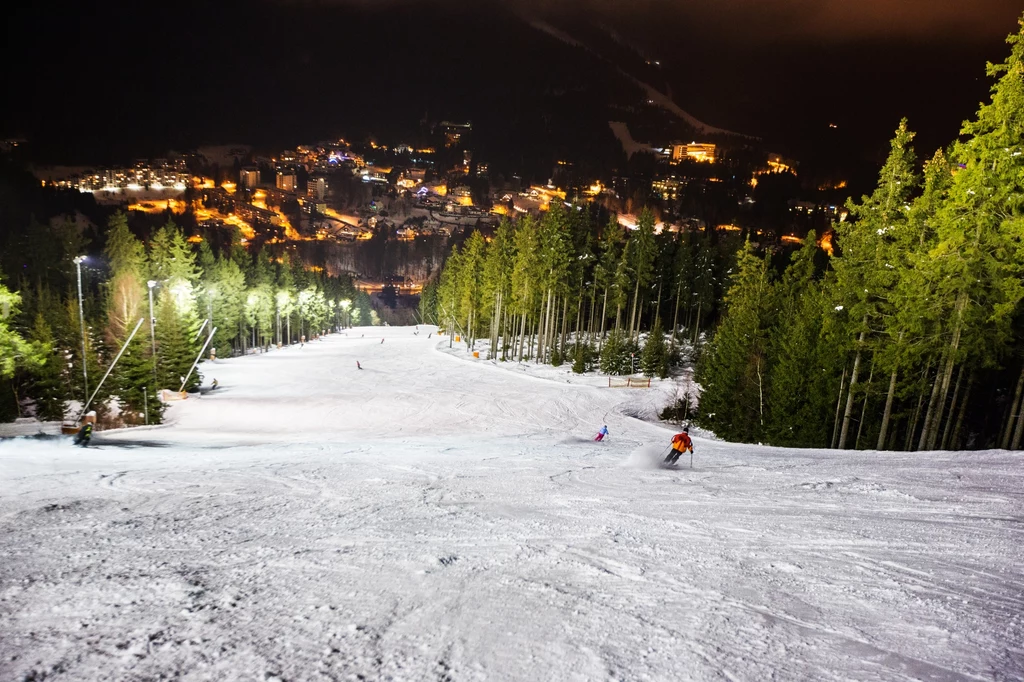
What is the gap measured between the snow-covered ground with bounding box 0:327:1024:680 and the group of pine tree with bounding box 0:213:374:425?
59.5 ft

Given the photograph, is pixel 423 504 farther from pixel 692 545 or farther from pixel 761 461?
pixel 761 461

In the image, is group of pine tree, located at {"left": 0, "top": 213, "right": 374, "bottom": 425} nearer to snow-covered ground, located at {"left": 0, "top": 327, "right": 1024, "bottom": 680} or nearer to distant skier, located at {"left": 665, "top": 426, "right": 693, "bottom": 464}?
snow-covered ground, located at {"left": 0, "top": 327, "right": 1024, "bottom": 680}

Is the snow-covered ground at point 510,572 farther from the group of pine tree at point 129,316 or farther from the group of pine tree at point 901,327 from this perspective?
the group of pine tree at point 129,316

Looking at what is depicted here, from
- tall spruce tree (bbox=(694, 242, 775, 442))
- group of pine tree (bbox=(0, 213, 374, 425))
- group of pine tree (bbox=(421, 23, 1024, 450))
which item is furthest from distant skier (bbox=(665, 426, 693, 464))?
group of pine tree (bbox=(0, 213, 374, 425))

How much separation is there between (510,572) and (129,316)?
34.7 m

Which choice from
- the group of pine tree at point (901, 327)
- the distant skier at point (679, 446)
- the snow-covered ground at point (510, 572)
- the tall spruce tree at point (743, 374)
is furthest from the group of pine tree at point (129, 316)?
the tall spruce tree at point (743, 374)

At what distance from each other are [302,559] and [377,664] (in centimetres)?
231

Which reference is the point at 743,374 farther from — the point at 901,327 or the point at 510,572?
the point at 510,572

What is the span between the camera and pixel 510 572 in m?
5.05

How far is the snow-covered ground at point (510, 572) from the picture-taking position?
3.52 metres

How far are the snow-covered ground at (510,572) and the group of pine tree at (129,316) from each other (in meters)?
18.1

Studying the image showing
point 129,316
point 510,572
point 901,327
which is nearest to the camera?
point 510,572

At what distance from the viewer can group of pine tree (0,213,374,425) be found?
27188mm

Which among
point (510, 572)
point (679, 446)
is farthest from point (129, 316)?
point (510, 572)
